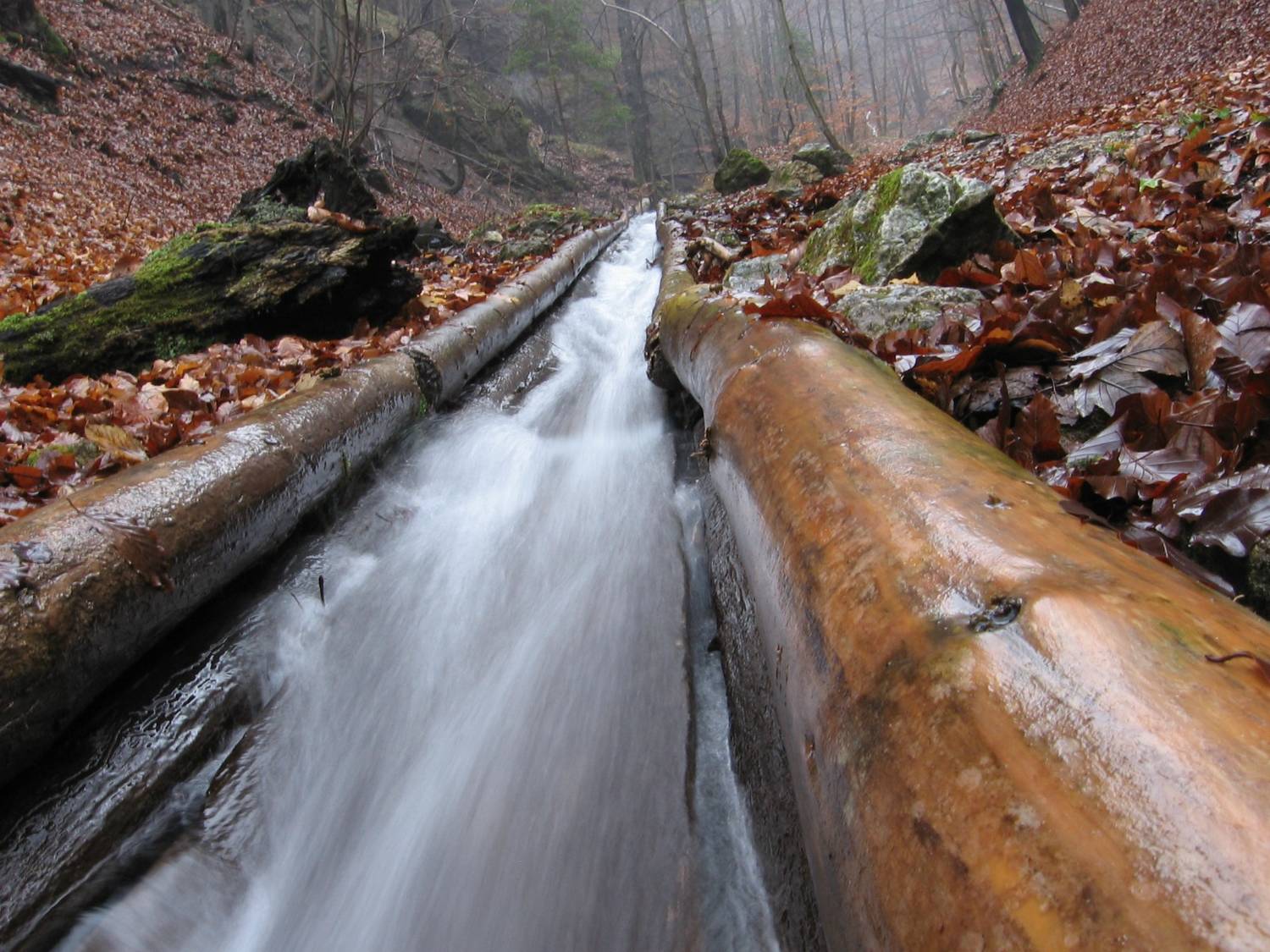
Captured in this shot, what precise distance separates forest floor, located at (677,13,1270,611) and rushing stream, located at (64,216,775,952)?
1.16m

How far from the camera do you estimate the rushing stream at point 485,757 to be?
5.39 ft

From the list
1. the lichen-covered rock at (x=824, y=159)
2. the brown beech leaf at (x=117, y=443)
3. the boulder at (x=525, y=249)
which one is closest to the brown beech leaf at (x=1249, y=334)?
the brown beech leaf at (x=117, y=443)

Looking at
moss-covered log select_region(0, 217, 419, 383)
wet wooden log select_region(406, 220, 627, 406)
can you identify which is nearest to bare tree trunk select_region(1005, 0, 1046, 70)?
wet wooden log select_region(406, 220, 627, 406)

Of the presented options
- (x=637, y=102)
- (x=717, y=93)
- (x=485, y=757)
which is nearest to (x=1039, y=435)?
(x=485, y=757)

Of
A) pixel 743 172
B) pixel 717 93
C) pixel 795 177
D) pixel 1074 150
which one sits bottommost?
pixel 1074 150

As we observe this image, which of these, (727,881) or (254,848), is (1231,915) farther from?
(254,848)

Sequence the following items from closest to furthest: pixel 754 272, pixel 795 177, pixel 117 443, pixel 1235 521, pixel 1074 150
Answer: pixel 1235 521 → pixel 117 443 → pixel 754 272 → pixel 1074 150 → pixel 795 177

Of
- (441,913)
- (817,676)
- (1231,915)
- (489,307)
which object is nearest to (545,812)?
(441,913)

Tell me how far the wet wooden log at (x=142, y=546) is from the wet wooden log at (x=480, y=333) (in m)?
0.77

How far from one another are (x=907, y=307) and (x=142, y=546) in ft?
9.27

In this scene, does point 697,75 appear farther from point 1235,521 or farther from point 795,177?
point 1235,521

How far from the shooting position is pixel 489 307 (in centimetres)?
518

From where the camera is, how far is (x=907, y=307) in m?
2.81

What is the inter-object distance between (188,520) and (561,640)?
127 centimetres
